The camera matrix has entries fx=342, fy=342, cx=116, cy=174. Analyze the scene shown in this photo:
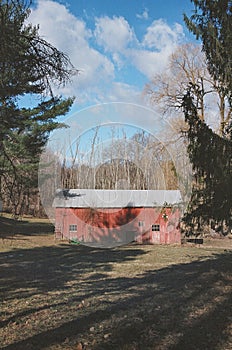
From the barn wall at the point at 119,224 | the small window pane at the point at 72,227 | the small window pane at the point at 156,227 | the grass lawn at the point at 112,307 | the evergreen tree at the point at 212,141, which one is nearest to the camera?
the grass lawn at the point at 112,307

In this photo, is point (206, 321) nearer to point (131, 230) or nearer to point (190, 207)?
point (190, 207)

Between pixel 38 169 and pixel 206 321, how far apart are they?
11647 millimetres

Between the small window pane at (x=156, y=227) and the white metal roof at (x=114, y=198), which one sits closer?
the white metal roof at (x=114, y=198)

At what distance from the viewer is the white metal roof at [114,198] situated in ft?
57.8

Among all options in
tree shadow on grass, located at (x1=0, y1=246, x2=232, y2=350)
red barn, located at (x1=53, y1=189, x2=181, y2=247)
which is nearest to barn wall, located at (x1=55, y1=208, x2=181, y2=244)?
red barn, located at (x1=53, y1=189, x2=181, y2=247)

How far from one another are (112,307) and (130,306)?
0.29m

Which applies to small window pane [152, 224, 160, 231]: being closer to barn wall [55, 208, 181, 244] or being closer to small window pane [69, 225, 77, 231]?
barn wall [55, 208, 181, 244]

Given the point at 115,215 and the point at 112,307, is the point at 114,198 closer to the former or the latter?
the point at 115,215

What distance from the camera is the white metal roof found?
57.8 feet

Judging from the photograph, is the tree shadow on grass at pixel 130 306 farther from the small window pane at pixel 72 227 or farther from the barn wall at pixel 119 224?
the small window pane at pixel 72 227

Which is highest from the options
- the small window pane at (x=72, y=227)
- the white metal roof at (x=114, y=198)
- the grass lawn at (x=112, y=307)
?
the white metal roof at (x=114, y=198)

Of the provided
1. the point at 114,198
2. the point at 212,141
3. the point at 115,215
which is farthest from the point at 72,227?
the point at 212,141

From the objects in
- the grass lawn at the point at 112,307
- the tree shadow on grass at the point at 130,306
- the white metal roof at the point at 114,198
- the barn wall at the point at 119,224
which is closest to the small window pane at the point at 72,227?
the barn wall at the point at 119,224

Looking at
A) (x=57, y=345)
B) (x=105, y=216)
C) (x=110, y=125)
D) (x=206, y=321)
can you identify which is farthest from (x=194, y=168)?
(x=105, y=216)
